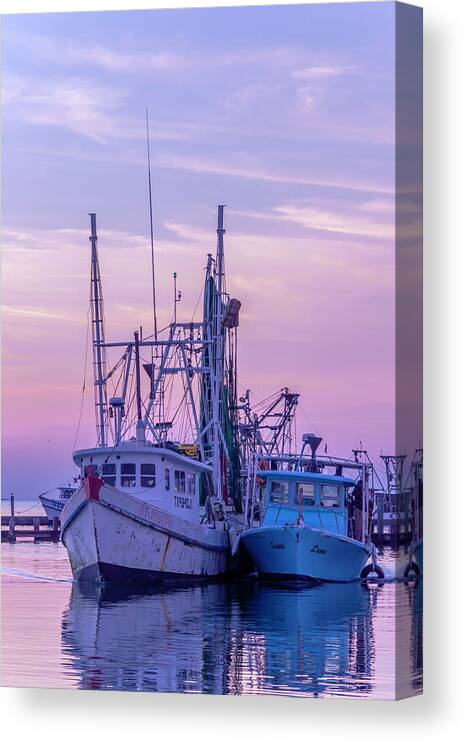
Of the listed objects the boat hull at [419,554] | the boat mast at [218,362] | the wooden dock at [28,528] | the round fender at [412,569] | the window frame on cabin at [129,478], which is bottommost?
the round fender at [412,569]

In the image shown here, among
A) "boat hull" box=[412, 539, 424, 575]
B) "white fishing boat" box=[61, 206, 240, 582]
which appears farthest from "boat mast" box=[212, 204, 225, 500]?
"boat hull" box=[412, 539, 424, 575]

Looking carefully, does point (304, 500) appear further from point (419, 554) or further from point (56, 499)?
point (419, 554)

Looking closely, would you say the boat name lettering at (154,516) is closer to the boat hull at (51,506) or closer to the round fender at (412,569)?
the boat hull at (51,506)

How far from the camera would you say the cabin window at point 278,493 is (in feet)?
78.6

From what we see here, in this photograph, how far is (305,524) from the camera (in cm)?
2338

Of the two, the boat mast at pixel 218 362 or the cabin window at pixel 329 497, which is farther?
the cabin window at pixel 329 497

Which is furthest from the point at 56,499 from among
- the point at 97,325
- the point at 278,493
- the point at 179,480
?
the point at 278,493

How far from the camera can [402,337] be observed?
14.2 m

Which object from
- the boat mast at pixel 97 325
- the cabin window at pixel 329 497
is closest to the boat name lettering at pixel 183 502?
the cabin window at pixel 329 497

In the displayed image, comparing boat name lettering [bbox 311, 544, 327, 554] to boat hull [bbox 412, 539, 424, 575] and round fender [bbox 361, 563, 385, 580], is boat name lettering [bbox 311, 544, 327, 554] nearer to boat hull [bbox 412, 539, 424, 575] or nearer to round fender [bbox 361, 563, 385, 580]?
round fender [bbox 361, 563, 385, 580]

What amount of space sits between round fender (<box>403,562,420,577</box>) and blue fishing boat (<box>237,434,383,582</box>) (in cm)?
492

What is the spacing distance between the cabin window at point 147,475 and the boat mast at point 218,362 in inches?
37.0

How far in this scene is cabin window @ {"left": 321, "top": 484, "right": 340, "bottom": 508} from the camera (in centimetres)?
2287

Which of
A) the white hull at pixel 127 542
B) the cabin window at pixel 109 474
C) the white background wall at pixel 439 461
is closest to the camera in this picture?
the white background wall at pixel 439 461
